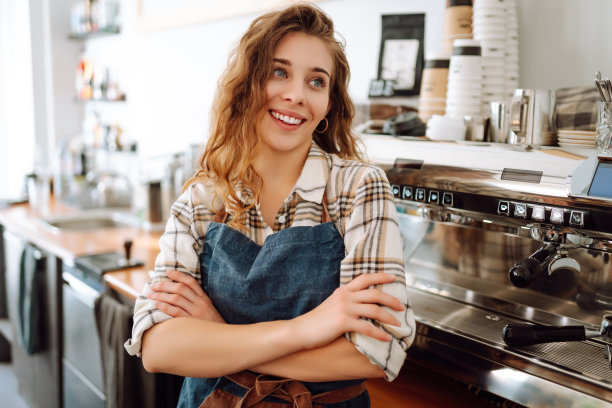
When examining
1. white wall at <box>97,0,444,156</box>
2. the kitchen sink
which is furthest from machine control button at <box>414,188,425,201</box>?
the kitchen sink

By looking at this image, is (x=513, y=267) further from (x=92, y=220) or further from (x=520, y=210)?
(x=92, y=220)

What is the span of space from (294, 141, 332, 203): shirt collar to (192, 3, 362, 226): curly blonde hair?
0.11 metres

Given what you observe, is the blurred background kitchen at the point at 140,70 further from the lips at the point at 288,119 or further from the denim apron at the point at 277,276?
the denim apron at the point at 277,276

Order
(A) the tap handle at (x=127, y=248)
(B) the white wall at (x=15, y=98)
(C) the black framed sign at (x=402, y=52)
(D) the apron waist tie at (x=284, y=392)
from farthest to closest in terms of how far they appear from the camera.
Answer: (B) the white wall at (x=15, y=98) → (A) the tap handle at (x=127, y=248) → (C) the black framed sign at (x=402, y=52) → (D) the apron waist tie at (x=284, y=392)

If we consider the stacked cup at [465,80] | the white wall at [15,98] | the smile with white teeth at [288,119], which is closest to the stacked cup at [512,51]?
the stacked cup at [465,80]

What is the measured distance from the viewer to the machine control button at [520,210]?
109 cm

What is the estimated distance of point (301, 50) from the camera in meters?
1.19

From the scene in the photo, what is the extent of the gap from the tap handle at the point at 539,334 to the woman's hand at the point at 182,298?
1.89 ft

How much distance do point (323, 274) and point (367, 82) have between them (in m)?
1.17

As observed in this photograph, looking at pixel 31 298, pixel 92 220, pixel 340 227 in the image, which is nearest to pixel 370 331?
pixel 340 227

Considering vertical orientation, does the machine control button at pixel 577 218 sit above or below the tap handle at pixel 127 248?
above

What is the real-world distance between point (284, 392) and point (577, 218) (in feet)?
2.09

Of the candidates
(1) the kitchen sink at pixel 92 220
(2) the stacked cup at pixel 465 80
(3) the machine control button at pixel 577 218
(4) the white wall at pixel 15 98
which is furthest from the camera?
(4) the white wall at pixel 15 98

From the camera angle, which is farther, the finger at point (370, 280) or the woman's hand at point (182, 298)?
the woman's hand at point (182, 298)
